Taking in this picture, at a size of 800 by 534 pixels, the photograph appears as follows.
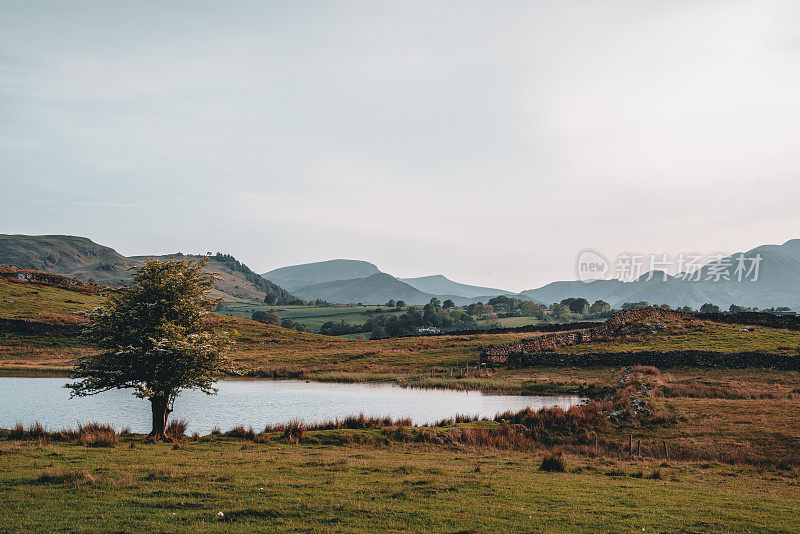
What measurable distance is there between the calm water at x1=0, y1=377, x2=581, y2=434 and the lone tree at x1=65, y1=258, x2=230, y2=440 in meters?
5.73

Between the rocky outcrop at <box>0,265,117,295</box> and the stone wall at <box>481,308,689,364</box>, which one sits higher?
the rocky outcrop at <box>0,265,117,295</box>

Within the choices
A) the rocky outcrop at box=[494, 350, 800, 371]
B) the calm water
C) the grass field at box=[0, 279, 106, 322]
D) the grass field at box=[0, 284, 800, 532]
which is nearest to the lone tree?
the grass field at box=[0, 284, 800, 532]

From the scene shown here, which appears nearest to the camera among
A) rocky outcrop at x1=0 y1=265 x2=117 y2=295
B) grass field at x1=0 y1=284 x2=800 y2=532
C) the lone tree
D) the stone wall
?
grass field at x1=0 y1=284 x2=800 y2=532

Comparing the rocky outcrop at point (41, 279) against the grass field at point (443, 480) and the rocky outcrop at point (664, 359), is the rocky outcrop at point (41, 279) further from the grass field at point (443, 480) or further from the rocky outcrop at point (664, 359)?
the grass field at point (443, 480)

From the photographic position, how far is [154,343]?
80.2 ft

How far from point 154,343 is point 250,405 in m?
18.8

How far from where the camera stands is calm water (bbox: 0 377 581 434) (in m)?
34.1

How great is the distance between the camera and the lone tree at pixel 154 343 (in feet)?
83.4

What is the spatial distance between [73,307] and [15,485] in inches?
3807

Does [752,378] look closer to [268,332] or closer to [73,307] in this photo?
[268,332]

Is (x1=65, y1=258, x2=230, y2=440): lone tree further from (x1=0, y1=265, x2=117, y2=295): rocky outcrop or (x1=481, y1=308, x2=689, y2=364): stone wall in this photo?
(x1=0, y1=265, x2=117, y2=295): rocky outcrop

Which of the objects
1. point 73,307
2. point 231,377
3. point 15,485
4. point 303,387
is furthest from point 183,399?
point 73,307

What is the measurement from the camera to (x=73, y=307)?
98250mm

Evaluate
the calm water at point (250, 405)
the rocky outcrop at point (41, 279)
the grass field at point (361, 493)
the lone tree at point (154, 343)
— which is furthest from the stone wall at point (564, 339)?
the rocky outcrop at point (41, 279)
